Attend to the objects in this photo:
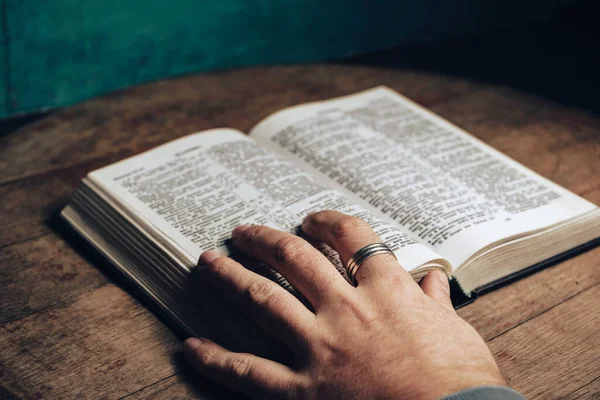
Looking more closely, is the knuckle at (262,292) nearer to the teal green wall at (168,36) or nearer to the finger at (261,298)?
the finger at (261,298)

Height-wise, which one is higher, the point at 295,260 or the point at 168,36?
the point at 295,260

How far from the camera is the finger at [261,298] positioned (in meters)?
0.70

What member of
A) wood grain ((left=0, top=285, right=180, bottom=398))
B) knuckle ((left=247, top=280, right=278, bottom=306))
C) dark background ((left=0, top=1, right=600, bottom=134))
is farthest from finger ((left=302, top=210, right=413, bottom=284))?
dark background ((left=0, top=1, right=600, bottom=134))

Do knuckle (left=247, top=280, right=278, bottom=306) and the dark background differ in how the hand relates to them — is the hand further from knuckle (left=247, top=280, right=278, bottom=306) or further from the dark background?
the dark background

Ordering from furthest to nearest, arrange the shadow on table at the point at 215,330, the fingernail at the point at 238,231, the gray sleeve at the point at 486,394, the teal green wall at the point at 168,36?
the teal green wall at the point at 168,36 → the fingernail at the point at 238,231 → the shadow on table at the point at 215,330 → the gray sleeve at the point at 486,394

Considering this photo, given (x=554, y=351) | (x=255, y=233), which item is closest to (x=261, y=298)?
(x=255, y=233)

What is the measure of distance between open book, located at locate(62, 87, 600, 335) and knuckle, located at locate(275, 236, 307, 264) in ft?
0.13

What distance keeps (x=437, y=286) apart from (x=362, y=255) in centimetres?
10

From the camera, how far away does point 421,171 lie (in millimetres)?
1056

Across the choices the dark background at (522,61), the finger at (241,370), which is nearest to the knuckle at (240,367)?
the finger at (241,370)

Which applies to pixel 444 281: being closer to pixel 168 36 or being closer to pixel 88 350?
pixel 88 350

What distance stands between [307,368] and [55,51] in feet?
4.81

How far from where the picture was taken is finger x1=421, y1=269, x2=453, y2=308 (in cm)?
77

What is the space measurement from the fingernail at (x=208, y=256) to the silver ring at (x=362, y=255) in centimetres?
15
